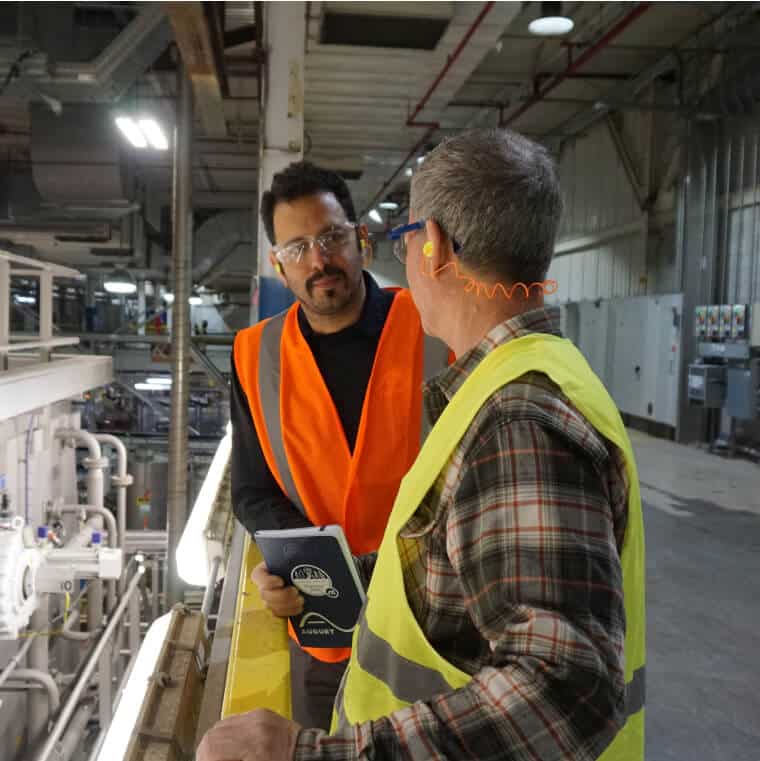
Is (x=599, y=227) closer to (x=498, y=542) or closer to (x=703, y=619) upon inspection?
(x=703, y=619)

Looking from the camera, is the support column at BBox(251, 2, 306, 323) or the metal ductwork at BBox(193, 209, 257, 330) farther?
the metal ductwork at BBox(193, 209, 257, 330)

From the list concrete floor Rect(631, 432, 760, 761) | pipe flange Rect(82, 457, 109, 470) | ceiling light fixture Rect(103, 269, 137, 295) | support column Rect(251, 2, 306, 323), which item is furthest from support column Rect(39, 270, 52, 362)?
ceiling light fixture Rect(103, 269, 137, 295)

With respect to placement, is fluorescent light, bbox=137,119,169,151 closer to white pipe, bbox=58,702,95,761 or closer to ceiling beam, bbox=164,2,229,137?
ceiling beam, bbox=164,2,229,137

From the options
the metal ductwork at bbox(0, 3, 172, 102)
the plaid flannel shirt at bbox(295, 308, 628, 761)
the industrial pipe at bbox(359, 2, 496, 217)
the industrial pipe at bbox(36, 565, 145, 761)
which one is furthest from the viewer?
the metal ductwork at bbox(0, 3, 172, 102)

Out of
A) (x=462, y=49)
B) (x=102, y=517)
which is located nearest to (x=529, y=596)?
(x=462, y=49)

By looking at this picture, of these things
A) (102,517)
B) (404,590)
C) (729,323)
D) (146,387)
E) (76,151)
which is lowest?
(102,517)

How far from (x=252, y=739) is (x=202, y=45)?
5229mm

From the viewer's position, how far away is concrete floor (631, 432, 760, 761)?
3523mm

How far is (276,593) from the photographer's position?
181 centimetres

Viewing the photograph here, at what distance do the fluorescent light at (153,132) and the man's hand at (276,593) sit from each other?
7.20 m

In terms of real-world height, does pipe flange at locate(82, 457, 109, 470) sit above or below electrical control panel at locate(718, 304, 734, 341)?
below

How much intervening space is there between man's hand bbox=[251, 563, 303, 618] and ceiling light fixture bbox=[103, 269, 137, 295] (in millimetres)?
14971

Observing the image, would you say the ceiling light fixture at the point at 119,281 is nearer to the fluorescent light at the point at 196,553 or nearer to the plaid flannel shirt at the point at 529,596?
the fluorescent light at the point at 196,553

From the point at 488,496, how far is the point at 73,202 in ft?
38.7
